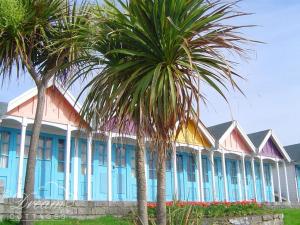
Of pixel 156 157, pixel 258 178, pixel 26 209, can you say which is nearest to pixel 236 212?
pixel 26 209

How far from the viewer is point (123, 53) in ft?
22.1

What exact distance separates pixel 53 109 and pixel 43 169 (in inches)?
97.3

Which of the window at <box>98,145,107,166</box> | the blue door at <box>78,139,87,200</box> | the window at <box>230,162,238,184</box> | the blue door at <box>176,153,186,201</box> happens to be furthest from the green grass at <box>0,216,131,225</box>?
the window at <box>230,162,238,184</box>

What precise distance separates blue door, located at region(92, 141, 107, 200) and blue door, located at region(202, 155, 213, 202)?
22.6ft

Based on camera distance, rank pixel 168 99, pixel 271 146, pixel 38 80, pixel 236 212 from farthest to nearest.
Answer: pixel 271 146 → pixel 236 212 → pixel 38 80 → pixel 168 99

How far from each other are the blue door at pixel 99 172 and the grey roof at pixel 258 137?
1110cm

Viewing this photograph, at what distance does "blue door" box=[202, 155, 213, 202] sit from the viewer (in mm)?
24127

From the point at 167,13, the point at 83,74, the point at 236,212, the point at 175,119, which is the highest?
the point at 167,13

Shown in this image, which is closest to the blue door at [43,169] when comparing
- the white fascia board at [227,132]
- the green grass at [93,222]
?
the green grass at [93,222]

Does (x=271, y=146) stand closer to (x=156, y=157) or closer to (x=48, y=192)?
(x=48, y=192)

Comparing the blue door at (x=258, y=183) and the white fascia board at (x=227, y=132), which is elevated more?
the white fascia board at (x=227, y=132)

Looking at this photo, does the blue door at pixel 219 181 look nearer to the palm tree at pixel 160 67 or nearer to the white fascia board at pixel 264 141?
the white fascia board at pixel 264 141

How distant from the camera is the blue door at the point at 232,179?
84.9 feet

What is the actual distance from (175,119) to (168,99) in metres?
0.30
